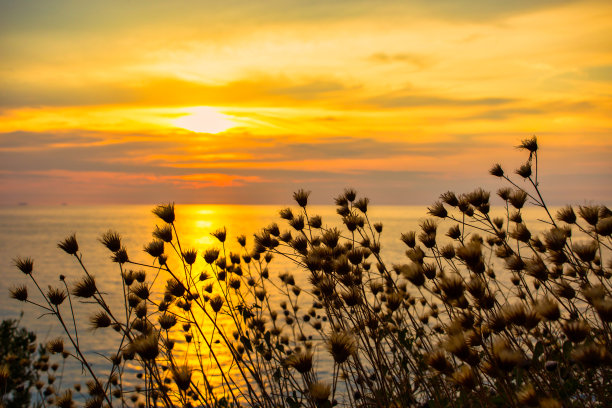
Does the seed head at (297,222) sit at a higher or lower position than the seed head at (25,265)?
higher

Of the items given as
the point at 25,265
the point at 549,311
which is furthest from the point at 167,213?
the point at 549,311

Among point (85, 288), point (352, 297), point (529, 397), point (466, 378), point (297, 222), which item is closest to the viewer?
point (529, 397)

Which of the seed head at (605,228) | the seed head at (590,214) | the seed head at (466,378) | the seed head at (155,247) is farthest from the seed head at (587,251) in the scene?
the seed head at (155,247)

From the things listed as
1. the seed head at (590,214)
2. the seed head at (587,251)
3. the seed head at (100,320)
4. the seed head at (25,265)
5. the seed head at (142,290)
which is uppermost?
the seed head at (590,214)

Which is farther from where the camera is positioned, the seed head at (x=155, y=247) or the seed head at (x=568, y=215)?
the seed head at (x=568, y=215)

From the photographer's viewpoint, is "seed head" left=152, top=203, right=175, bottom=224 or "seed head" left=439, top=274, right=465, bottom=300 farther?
"seed head" left=152, top=203, right=175, bottom=224

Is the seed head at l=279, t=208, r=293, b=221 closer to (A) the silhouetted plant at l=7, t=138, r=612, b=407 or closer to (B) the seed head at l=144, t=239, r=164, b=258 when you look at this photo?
(A) the silhouetted plant at l=7, t=138, r=612, b=407

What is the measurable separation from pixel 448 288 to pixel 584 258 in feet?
3.82

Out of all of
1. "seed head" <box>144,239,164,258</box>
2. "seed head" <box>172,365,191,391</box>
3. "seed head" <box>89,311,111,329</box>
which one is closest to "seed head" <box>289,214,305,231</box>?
"seed head" <box>144,239,164,258</box>

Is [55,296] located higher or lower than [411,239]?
lower

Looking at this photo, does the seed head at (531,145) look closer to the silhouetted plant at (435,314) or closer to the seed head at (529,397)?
the silhouetted plant at (435,314)

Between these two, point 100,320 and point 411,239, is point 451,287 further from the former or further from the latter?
point 100,320

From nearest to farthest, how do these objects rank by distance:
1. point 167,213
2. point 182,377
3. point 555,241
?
point 182,377 < point 555,241 < point 167,213

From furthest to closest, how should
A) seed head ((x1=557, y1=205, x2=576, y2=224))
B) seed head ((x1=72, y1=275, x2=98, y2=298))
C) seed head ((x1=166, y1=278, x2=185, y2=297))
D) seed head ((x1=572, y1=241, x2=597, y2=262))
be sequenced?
1. seed head ((x1=557, y1=205, x2=576, y2=224))
2. seed head ((x1=166, y1=278, x2=185, y2=297))
3. seed head ((x1=72, y1=275, x2=98, y2=298))
4. seed head ((x1=572, y1=241, x2=597, y2=262))
